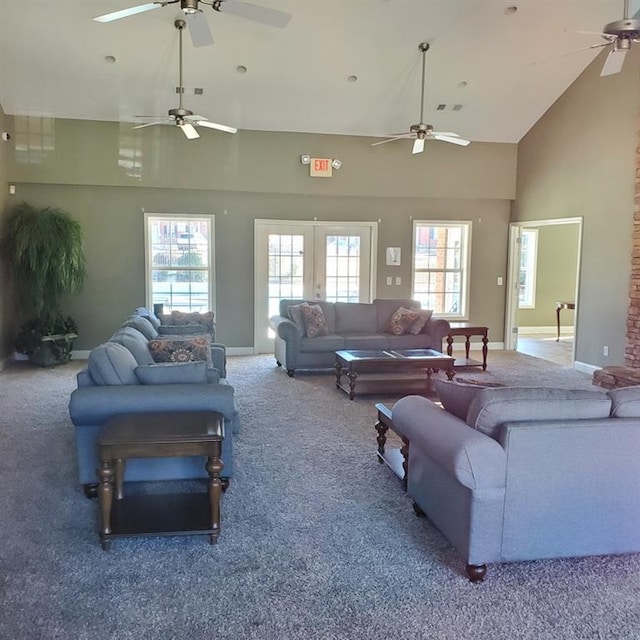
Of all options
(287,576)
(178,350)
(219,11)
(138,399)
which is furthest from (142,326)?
(287,576)

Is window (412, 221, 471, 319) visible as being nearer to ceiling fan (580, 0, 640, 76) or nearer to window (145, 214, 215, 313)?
window (145, 214, 215, 313)

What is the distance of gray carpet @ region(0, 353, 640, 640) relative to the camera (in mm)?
2312

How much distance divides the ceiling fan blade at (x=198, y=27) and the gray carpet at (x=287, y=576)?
3335 mm

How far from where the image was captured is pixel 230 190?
8.25m

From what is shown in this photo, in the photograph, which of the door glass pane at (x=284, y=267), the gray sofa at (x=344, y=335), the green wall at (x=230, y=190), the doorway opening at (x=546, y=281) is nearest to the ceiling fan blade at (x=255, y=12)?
the gray sofa at (x=344, y=335)

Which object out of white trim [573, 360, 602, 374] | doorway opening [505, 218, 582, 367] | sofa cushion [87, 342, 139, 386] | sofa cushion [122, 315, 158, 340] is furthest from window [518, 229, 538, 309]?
sofa cushion [87, 342, 139, 386]

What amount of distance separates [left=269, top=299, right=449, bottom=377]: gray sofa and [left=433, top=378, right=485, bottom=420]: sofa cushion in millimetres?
3923

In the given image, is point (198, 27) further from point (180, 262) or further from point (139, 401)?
point (180, 262)

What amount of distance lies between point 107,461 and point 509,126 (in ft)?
25.7

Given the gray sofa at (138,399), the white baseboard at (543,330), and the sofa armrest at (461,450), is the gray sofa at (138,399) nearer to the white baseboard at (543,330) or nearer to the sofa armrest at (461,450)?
the sofa armrest at (461,450)

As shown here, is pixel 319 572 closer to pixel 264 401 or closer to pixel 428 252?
pixel 264 401

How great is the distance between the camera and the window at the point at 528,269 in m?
11.2

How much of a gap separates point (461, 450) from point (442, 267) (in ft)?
23.1

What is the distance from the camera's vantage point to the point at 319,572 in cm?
271
